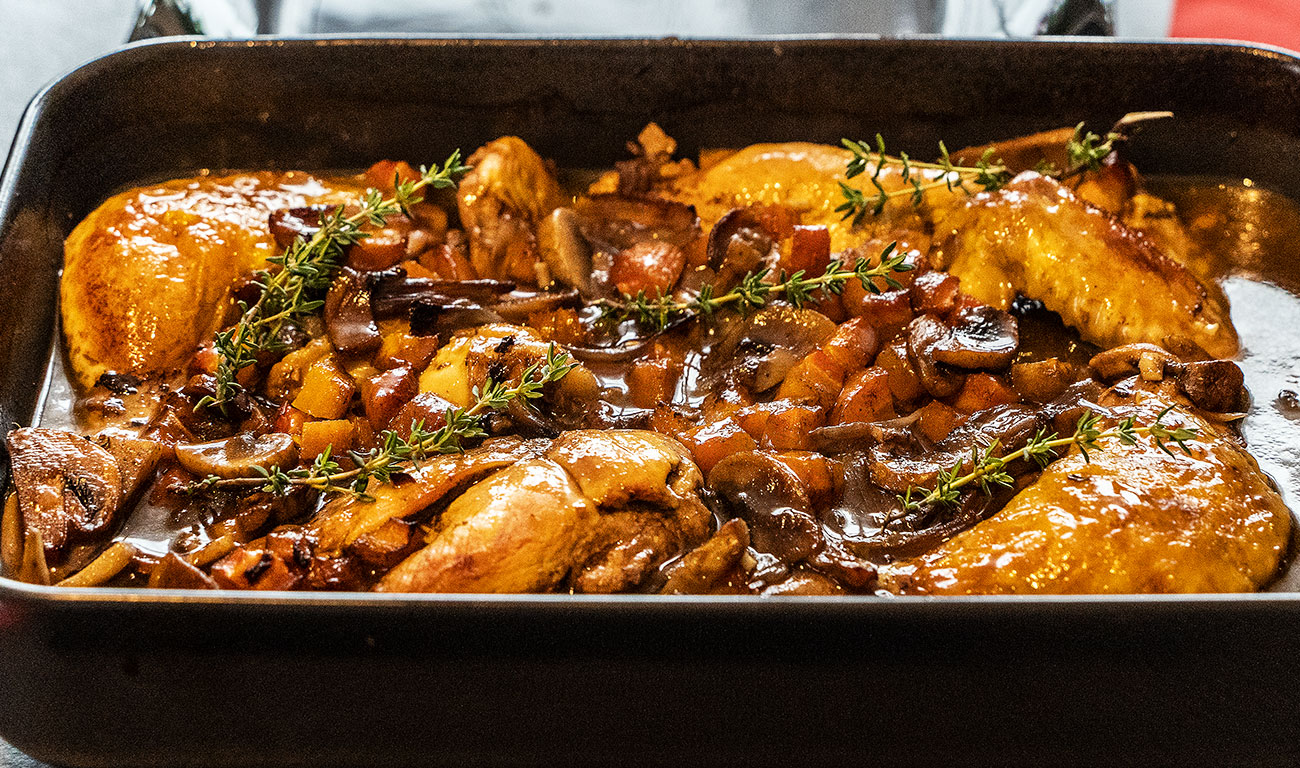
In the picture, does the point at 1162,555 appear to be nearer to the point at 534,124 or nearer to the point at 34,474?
the point at 534,124

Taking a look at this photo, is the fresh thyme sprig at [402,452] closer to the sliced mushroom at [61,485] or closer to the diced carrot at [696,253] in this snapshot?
the sliced mushroom at [61,485]

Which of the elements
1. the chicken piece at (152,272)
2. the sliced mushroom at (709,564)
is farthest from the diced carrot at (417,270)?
the sliced mushroom at (709,564)

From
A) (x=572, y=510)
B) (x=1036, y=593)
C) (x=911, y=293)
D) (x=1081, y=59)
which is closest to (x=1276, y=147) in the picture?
(x=1081, y=59)

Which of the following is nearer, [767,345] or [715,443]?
[715,443]

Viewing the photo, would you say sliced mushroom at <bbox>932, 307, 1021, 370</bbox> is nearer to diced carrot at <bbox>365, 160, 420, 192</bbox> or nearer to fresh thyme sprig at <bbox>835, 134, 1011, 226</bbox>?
fresh thyme sprig at <bbox>835, 134, 1011, 226</bbox>

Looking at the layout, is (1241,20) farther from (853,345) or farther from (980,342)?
(853,345)

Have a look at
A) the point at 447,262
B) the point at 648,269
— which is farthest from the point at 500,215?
the point at 648,269
